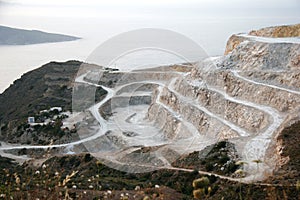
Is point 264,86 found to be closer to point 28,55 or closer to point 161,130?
point 161,130

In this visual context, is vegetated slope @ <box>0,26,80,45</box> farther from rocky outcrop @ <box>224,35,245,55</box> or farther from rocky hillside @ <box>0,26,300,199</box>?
rocky outcrop @ <box>224,35,245,55</box>

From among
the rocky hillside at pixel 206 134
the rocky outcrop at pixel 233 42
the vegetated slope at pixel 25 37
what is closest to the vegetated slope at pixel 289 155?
the rocky hillside at pixel 206 134

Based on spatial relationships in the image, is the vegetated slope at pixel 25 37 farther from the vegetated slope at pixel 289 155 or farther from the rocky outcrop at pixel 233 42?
the vegetated slope at pixel 289 155

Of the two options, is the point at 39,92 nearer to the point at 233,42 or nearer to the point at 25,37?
the point at 233,42

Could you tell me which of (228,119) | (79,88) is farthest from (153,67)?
(228,119)

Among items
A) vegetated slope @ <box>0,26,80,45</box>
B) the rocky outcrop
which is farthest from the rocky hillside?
vegetated slope @ <box>0,26,80,45</box>

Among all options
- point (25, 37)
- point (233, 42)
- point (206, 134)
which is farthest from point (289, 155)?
point (25, 37)
